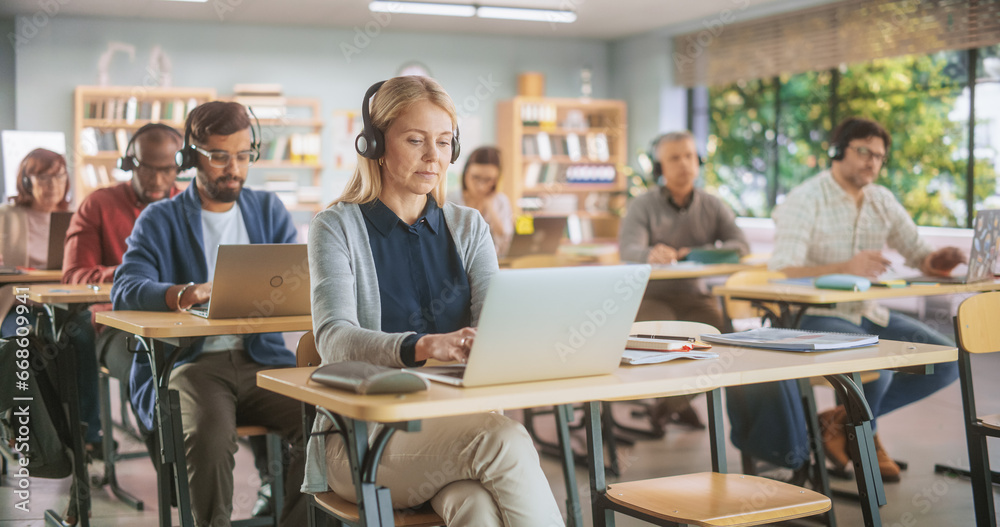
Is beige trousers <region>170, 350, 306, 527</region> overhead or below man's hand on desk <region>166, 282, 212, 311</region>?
below

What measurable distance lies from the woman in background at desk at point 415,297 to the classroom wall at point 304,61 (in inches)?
276

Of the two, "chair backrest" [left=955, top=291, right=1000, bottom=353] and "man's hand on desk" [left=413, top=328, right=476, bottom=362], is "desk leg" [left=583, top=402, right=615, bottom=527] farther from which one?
"chair backrest" [left=955, top=291, right=1000, bottom=353]

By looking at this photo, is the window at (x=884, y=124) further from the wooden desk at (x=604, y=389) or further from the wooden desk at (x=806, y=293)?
the wooden desk at (x=604, y=389)

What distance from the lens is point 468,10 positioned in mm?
7988

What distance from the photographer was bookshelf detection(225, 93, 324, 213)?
8328 mm

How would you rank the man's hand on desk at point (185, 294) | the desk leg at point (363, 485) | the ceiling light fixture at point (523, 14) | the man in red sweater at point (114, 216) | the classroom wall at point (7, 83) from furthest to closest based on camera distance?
the ceiling light fixture at point (523, 14)
the classroom wall at point (7, 83)
the man in red sweater at point (114, 216)
the man's hand on desk at point (185, 294)
the desk leg at point (363, 485)

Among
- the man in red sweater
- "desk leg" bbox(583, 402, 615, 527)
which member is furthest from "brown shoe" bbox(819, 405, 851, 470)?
the man in red sweater

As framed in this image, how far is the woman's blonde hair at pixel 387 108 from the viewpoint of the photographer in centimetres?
185

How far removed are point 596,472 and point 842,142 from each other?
7.76 feet

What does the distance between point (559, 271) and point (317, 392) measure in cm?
40

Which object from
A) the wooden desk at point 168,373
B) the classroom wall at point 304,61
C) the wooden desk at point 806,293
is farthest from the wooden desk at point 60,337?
the classroom wall at point 304,61

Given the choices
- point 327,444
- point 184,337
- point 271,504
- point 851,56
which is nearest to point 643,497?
point 327,444

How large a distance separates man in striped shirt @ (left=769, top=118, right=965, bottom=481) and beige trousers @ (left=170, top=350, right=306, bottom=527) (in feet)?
6.42

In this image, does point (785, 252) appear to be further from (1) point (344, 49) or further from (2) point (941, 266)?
(1) point (344, 49)
